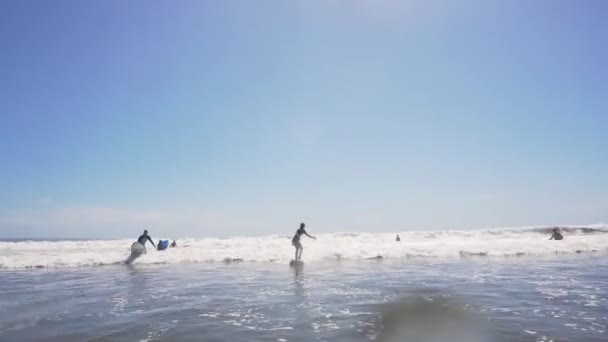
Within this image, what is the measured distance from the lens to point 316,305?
12.4 m

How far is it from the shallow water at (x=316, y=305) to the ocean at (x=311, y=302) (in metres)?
0.04

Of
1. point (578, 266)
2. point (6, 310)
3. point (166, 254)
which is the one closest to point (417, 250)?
point (578, 266)

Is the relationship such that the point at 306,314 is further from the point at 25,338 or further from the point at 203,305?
the point at 25,338

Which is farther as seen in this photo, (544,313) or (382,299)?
(382,299)

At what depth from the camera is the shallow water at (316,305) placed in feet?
31.0

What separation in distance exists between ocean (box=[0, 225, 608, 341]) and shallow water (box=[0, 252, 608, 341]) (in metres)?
0.04

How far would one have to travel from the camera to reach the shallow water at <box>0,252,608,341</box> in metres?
9.45

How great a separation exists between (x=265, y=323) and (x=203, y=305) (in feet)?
10.8

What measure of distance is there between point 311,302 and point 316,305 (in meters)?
0.51

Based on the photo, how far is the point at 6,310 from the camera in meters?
12.8

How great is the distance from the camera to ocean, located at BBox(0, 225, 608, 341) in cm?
950

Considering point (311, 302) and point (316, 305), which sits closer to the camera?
point (316, 305)

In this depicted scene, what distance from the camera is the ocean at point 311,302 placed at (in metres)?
9.50

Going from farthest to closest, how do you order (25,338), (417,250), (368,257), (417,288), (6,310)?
(417,250) → (368,257) → (417,288) → (6,310) → (25,338)
